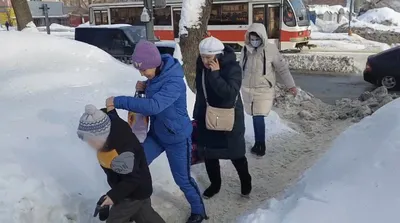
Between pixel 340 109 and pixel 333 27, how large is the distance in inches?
1018

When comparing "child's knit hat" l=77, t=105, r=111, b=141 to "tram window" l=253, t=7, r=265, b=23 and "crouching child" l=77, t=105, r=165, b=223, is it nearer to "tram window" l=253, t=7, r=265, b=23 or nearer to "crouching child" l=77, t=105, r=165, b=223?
"crouching child" l=77, t=105, r=165, b=223

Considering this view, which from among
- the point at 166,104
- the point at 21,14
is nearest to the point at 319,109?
the point at 166,104

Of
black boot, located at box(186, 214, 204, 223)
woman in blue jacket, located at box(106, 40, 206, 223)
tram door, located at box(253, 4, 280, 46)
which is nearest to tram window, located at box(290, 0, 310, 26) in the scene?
tram door, located at box(253, 4, 280, 46)

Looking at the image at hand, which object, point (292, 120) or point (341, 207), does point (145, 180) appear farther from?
point (292, 120)

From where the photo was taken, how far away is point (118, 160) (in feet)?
8.84

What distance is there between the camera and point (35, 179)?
3.50 metres

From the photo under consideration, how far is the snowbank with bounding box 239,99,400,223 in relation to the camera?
2.79 meters

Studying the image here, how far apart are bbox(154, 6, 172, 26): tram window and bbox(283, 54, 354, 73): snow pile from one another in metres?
6.61

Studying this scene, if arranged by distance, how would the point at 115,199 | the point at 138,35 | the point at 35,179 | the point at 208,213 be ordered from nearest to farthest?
the point at 115,199, the point at 35,179, the point at 208,213, the point at 138,35

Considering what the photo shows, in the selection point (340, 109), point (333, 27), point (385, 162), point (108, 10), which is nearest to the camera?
point (385, 162)

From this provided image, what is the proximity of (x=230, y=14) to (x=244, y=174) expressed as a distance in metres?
16.4

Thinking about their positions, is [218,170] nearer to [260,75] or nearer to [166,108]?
[166,108]

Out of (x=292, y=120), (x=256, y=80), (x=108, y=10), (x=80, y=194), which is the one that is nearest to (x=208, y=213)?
(x=80, y=194)

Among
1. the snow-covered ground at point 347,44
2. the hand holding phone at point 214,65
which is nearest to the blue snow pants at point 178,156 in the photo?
the hand holding phone at point 214,65
